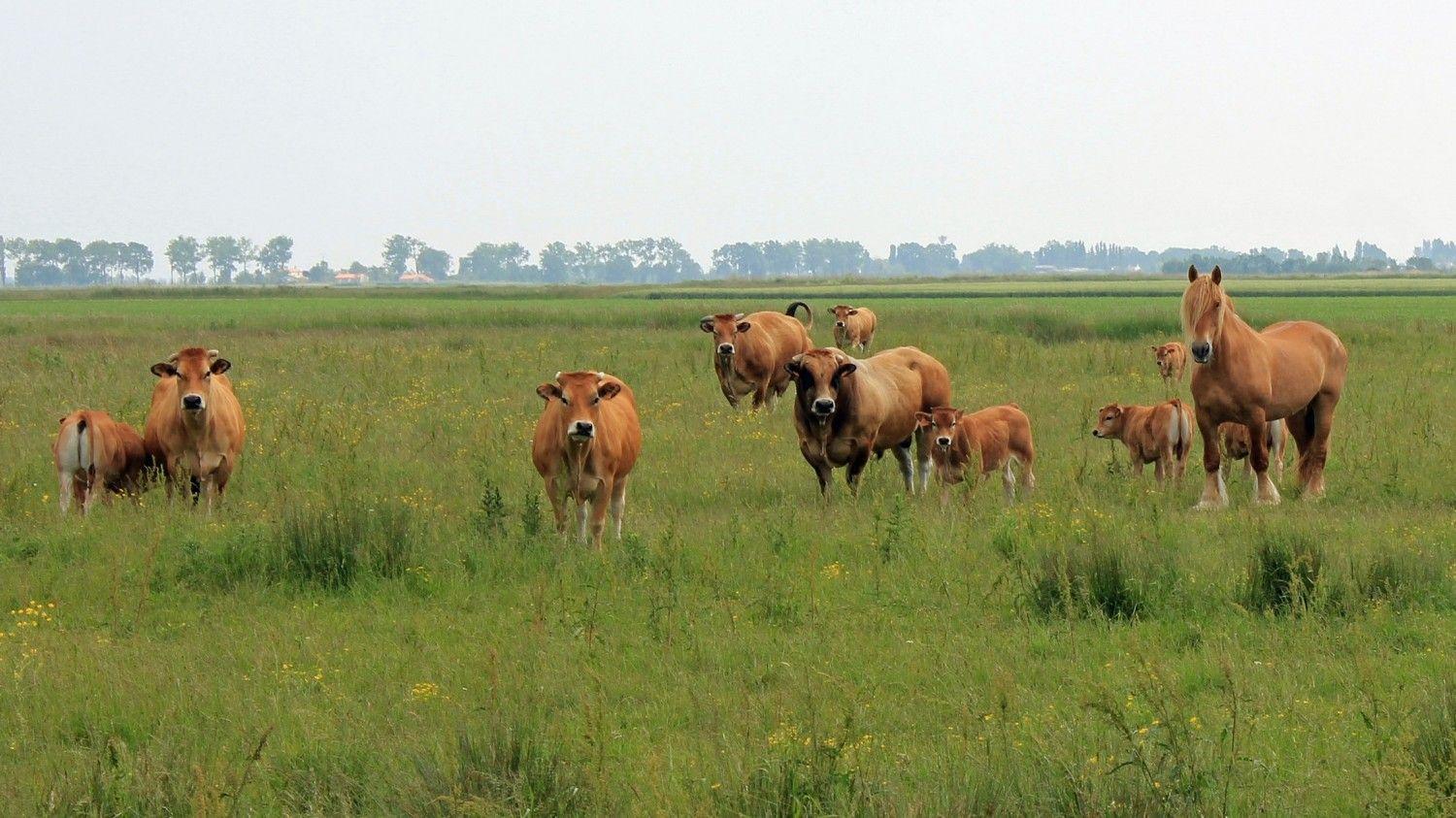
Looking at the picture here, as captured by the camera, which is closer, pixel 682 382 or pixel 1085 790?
pixel 1085 790

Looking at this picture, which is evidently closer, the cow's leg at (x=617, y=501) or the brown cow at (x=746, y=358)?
the cow's leg at (x=617, y=501)

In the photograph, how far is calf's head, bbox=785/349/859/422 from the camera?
14.8 meters

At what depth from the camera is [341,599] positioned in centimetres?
1048

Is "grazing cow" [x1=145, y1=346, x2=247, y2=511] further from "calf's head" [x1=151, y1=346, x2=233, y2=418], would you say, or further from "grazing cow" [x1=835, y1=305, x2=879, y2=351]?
"grazing cow" [x1=835, y1=305, x2=879, y2=351]

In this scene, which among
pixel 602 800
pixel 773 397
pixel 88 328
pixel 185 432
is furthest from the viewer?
pixel 88 328

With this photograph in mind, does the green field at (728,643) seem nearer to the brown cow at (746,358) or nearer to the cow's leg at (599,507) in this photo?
the cow's leg at (599,507)

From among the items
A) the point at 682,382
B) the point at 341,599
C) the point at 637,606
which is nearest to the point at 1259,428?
the point at 637,606

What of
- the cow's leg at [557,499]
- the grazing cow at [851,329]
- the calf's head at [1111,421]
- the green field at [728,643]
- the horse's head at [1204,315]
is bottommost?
the green field at [728,643]

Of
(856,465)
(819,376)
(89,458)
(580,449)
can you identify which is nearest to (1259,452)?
(856,465)

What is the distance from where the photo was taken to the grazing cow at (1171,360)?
25.3m

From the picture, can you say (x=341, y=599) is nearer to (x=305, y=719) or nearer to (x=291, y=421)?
(x=305, y=719)

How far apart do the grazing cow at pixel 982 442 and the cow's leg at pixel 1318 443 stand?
9.44 ft

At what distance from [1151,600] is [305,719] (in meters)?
5.55

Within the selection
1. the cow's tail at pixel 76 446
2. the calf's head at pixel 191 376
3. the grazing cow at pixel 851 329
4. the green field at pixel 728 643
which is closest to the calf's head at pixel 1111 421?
the green field at pixel 728 643
